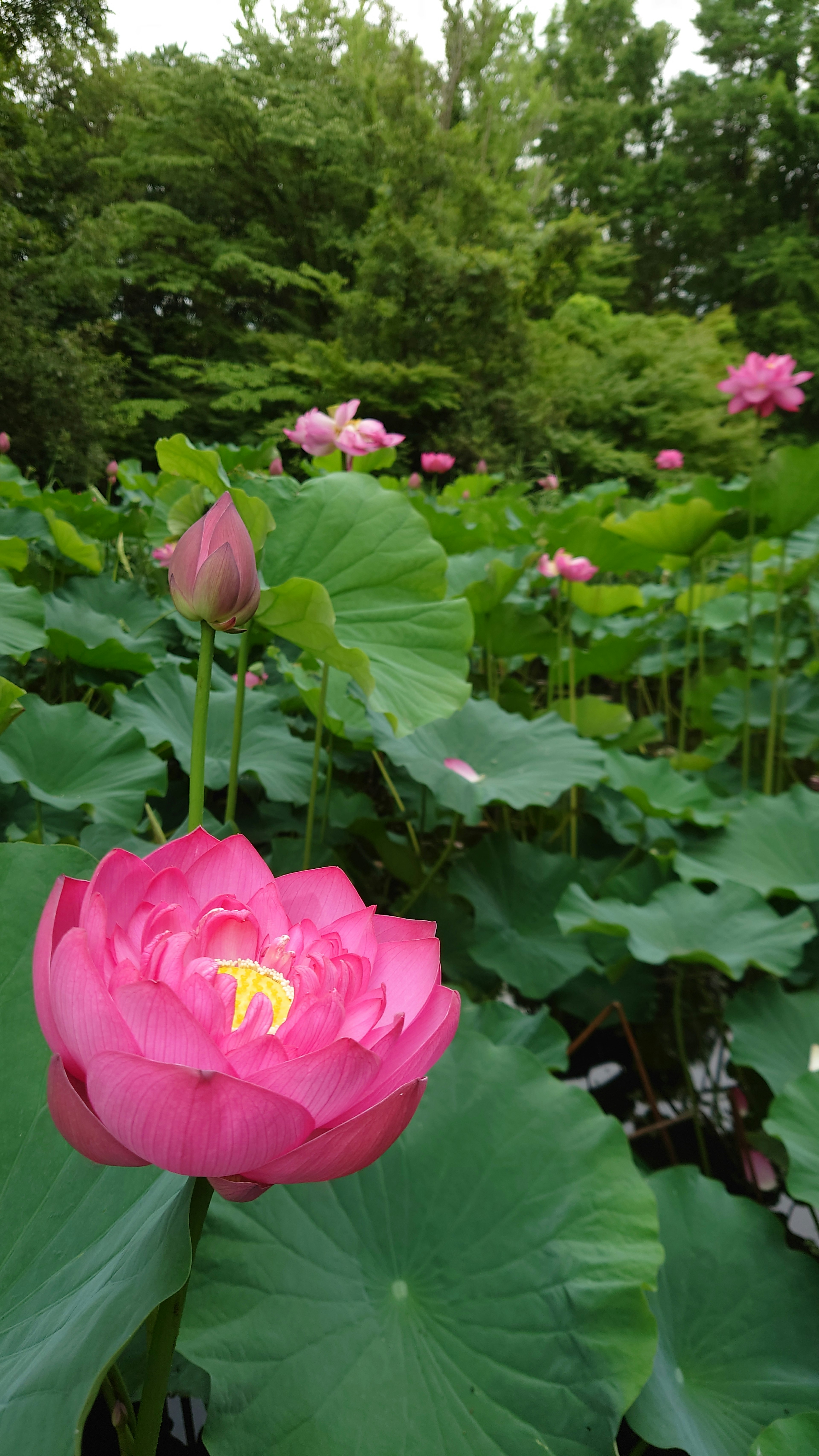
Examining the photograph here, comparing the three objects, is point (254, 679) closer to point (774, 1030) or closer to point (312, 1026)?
point (774, 1030)

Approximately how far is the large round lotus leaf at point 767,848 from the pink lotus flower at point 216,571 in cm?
75

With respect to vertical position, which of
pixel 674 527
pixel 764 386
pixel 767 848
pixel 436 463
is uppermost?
pixel 436 463

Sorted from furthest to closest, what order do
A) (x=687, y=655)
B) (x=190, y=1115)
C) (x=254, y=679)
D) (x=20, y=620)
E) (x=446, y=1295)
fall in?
(x=687, y=655) < (x=254, y=679) < (x=20, y=620) < (x=446, y=1295) < (x=190, y=1115)

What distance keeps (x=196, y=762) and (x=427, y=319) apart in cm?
745

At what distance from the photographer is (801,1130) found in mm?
586

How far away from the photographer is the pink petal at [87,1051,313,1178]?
7.5 inches

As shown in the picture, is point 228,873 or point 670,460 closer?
point 228,873

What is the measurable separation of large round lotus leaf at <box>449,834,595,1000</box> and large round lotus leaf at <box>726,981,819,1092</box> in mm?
157

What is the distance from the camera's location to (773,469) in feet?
4.15

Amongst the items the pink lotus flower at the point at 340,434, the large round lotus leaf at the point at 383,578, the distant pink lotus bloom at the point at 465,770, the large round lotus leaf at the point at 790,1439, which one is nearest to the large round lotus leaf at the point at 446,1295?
Result: the large round lotus leaf at the point at 790,1439

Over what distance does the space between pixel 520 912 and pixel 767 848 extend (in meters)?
0.33

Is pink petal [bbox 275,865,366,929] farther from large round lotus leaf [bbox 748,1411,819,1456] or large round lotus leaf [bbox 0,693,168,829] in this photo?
large round lotus leaf [bbox 0,693,168,829]

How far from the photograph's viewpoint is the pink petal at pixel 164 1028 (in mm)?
203

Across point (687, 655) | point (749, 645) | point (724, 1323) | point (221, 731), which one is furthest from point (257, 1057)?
point (687, 655)
